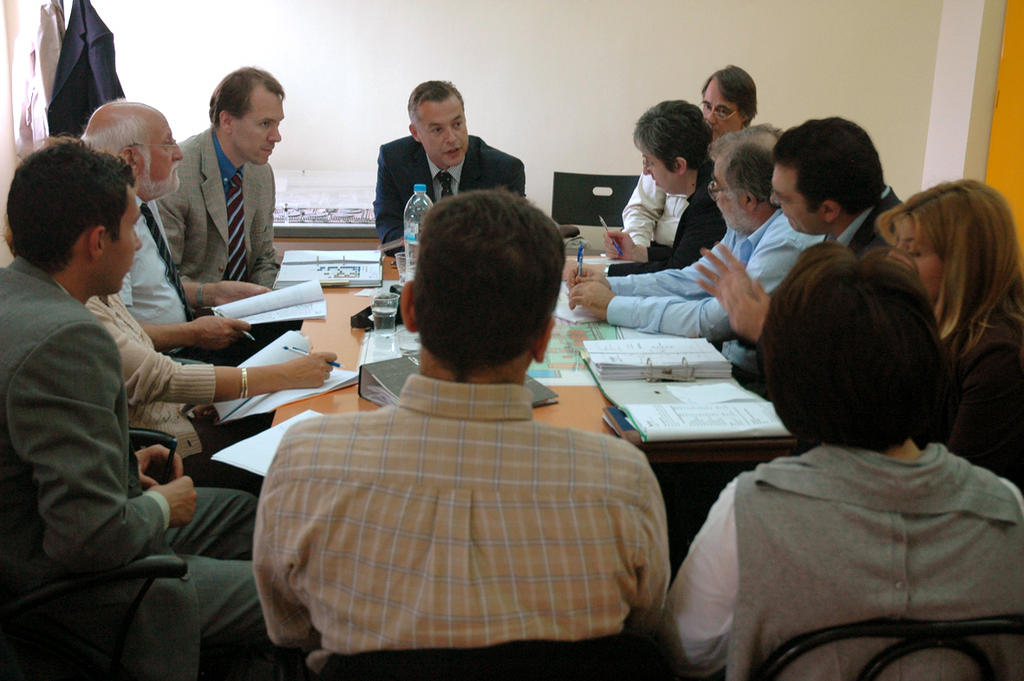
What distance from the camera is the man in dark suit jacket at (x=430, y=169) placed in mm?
3586

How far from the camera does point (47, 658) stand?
128cm

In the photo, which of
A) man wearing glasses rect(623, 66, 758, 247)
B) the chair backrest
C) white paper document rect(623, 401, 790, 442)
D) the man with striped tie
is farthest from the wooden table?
the chair backrest

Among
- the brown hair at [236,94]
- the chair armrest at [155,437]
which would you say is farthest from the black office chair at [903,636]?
the brown hair at [236,94]

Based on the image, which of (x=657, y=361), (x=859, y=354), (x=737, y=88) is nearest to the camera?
(x=859, y=354)

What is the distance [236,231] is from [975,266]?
257cm

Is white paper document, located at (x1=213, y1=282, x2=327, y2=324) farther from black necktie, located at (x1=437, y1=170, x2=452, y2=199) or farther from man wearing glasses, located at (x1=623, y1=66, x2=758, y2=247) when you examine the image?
man wearing glasses, located at (x1=623, y1=66, x2=758, y2=247)

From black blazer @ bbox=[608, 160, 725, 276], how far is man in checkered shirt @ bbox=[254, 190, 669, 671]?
2041 millimetres

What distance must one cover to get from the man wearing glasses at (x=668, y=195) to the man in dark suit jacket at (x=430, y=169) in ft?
1.97

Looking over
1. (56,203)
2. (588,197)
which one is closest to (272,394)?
(56,203)

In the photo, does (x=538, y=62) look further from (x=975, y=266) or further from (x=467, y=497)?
(x=467, y=497)

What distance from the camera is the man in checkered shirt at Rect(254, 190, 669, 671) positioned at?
0.89 metres

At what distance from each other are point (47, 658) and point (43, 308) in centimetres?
55

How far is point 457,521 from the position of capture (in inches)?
35.2

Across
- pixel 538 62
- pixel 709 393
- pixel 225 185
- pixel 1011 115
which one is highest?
pixel 538 62
